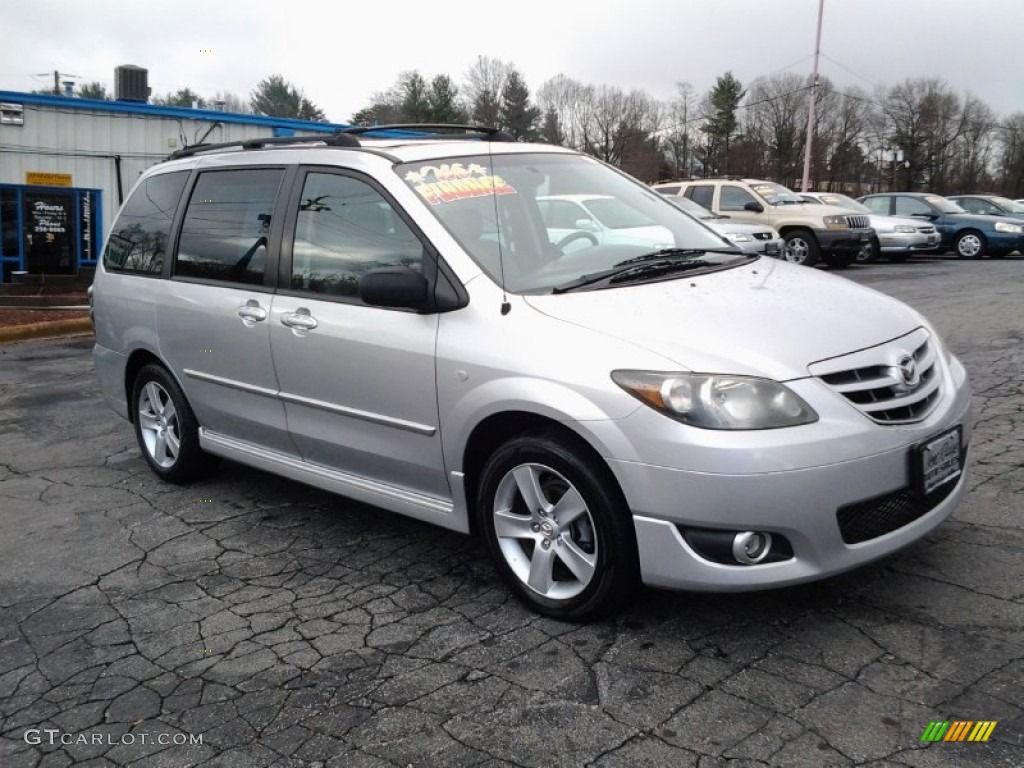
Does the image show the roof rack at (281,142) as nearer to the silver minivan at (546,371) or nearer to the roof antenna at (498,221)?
the silver minivan at (546,371)

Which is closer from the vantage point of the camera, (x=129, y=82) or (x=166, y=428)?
(x=166, y=428)

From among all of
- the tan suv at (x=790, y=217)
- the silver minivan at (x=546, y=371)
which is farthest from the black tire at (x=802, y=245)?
the silver minivan at (x=546, y=371)

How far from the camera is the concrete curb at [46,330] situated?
10930 millimetres

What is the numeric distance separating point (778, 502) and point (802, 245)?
50.0 feet

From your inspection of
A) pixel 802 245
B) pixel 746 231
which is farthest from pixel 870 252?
pixel 746 231

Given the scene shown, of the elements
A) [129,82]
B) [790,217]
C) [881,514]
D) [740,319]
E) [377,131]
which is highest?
[129,82]

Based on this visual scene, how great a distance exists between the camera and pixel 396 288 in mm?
3520

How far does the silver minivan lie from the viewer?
296 cm

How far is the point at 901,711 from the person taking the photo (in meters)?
2.69

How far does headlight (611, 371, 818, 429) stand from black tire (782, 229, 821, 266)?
1484 cm

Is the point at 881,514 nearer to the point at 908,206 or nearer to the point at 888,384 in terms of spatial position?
the point at 888,384

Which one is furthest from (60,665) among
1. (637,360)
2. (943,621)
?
(943,621)

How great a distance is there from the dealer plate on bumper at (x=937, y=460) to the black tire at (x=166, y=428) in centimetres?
363

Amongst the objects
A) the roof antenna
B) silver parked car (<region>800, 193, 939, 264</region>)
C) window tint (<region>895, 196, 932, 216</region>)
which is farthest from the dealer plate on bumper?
window tint (<region>895, 196, 932, 216</region>)
